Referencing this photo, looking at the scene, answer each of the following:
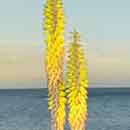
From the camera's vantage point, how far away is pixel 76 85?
9.66 m

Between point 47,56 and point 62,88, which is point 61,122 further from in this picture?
point 47,56

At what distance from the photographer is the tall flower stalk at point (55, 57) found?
366 inches

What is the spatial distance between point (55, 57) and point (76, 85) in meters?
0.60

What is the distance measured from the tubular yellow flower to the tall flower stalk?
0.17 meters

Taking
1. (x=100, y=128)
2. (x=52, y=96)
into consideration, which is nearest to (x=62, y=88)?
(x=52, y=96)

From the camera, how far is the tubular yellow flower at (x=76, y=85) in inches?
373

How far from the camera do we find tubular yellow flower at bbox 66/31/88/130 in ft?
31.1

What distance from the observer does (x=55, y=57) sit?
9.49 meters

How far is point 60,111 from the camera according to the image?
9812 millimetres

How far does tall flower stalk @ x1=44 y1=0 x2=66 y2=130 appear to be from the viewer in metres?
9.30

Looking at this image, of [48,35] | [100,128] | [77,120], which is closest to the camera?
[48,35]

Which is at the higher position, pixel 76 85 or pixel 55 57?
pixel 55 57

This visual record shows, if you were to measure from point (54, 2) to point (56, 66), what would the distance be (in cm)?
105

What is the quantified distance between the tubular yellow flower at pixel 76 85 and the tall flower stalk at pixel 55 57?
0.17m
